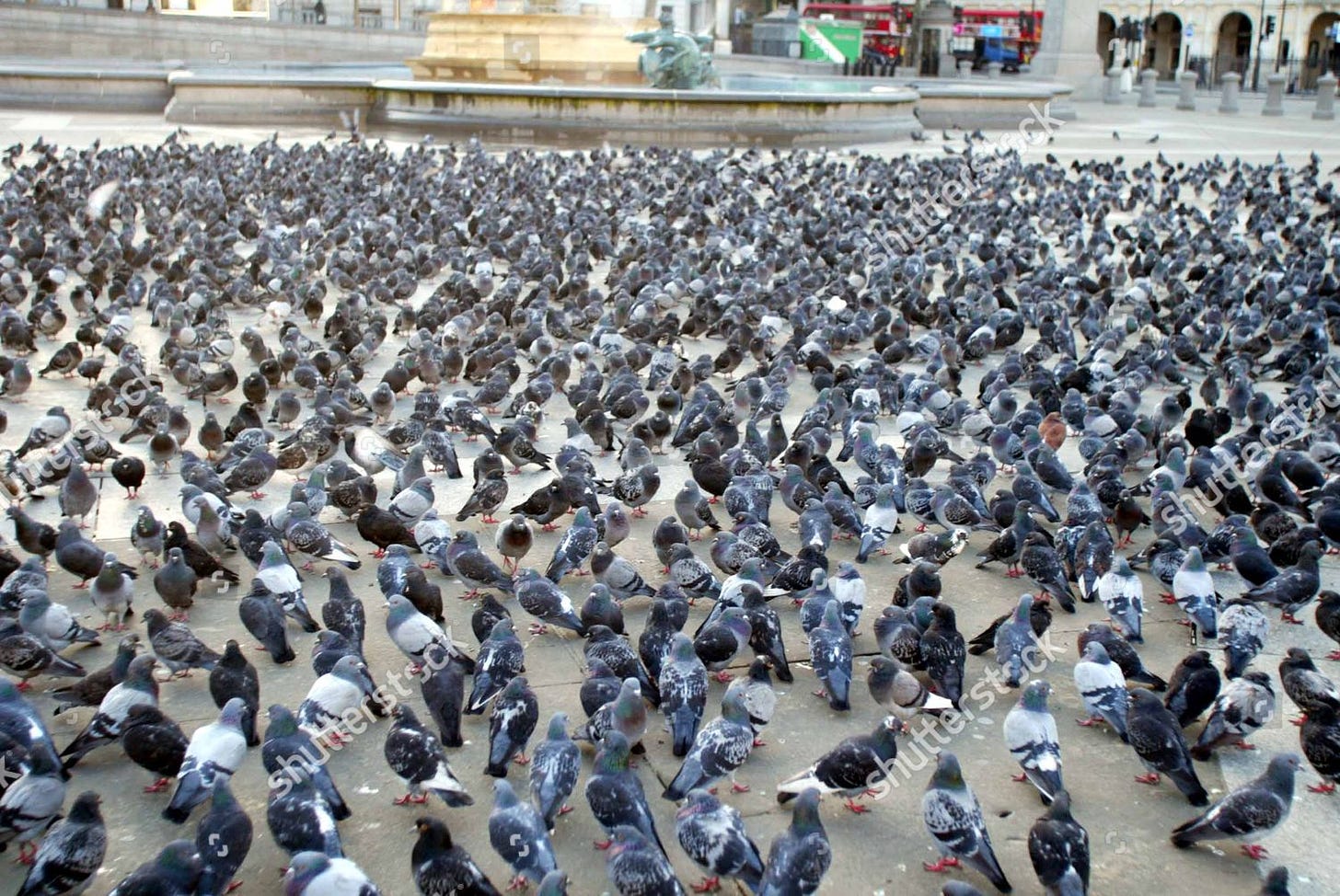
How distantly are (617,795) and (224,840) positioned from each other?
1.42 meters

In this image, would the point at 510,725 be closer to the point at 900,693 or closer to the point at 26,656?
the point at 900,693

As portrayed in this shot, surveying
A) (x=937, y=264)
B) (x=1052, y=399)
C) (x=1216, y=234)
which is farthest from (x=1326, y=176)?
(x=1052, y=399)

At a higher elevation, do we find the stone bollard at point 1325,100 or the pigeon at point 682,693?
the stone bollard at point 1325,100

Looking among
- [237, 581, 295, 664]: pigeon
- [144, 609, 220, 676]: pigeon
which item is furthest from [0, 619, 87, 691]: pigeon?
[237, 581, 295, 664]: pigeon

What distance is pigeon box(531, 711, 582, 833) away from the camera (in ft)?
16.0

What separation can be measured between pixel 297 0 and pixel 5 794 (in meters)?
57.8

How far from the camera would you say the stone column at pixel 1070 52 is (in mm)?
43375

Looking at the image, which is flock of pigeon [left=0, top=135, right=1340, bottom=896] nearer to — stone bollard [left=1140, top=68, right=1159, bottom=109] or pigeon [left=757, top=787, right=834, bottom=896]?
pigeon [left=757, top=787, right=834, bottom=896]

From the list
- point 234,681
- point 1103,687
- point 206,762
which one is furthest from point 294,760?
point 1103,687

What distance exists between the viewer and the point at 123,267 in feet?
46.1

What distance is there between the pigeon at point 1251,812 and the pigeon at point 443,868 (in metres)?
2.73

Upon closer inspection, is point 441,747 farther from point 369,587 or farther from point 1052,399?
point 1052,399

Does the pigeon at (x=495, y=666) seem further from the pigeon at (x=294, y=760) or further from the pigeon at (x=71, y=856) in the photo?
the pigeon at (x=71, y=856)

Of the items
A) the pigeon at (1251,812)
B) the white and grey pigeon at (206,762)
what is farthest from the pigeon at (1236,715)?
the white and grey pigeon at (206,762)
